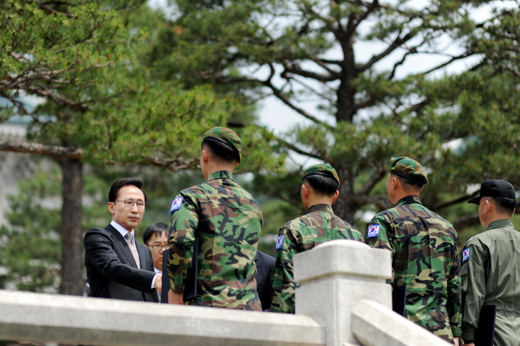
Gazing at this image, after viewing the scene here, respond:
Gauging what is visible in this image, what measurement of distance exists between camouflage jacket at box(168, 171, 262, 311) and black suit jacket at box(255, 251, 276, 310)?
960 mm

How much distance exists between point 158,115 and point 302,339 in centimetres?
603

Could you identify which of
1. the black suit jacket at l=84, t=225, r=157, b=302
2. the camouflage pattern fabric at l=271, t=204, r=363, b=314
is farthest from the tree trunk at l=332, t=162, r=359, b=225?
the black suit jacket at l=84, t=225, r=157, b=302

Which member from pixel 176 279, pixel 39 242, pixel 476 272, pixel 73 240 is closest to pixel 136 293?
pixel 176 279

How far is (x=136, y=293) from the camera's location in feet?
13.5

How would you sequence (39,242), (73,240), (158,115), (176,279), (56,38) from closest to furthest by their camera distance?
1. (176,279)
2. (56,38)
3. (158,115)
4. (73,240)
5. (39,242)

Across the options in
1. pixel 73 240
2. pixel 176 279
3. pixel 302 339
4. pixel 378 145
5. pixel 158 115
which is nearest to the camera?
pixel 302 339

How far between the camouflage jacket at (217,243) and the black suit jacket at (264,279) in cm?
96

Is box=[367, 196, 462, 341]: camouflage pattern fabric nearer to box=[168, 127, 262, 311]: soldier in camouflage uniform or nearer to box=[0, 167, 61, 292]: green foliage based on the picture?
box=[168, 127, 262, 311]: soldier in camouflage uniform

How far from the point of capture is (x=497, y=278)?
13.5 feet

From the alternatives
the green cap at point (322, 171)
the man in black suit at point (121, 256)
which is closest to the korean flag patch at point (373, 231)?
the green cap at point (322, 171)

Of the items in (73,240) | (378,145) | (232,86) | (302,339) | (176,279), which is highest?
(232,86)

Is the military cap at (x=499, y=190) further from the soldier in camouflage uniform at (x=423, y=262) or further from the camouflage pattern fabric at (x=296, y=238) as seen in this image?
the camouflage pattern fabric at (x=296, y=238)

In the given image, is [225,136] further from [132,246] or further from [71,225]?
[71,225]

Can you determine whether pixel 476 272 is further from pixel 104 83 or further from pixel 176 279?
pixel 104 83
